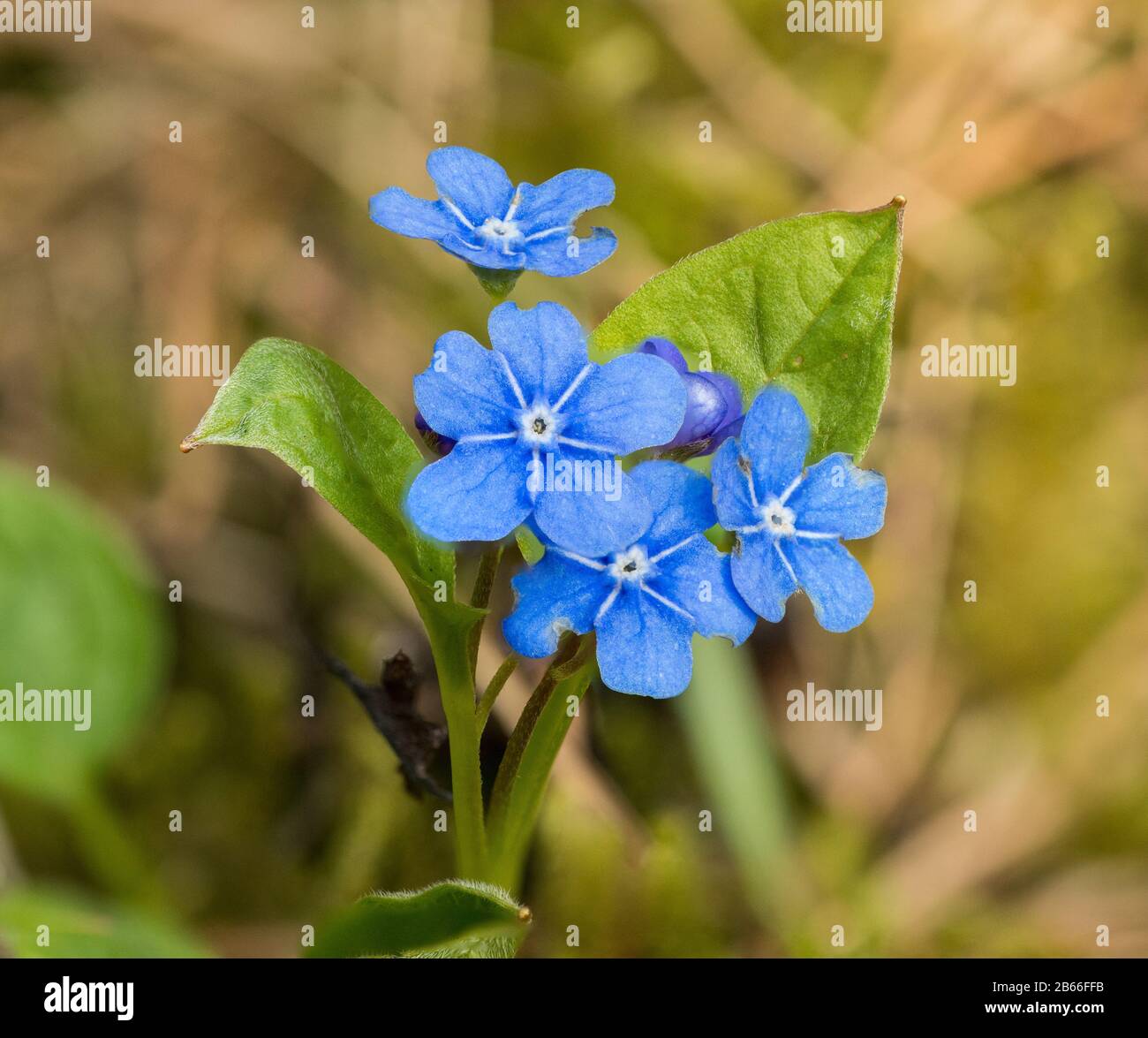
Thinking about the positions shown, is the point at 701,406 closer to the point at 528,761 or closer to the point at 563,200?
the point at 563,200

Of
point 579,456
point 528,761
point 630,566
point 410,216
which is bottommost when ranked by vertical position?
point 528,761

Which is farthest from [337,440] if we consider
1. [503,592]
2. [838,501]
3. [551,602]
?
[503,592]

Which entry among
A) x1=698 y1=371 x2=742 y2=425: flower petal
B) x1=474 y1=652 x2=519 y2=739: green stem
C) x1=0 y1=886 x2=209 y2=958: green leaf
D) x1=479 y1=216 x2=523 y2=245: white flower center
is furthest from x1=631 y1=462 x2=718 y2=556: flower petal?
x1=0 y1=886 x2=209 y2=958: green leaf

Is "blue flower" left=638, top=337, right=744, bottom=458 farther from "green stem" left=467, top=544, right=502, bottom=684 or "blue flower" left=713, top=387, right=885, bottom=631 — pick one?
"green stem" left=467, top=544, right=502, bottom=684

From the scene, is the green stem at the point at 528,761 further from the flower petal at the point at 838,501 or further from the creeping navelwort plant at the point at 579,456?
the flower petal at the point at 838,501
